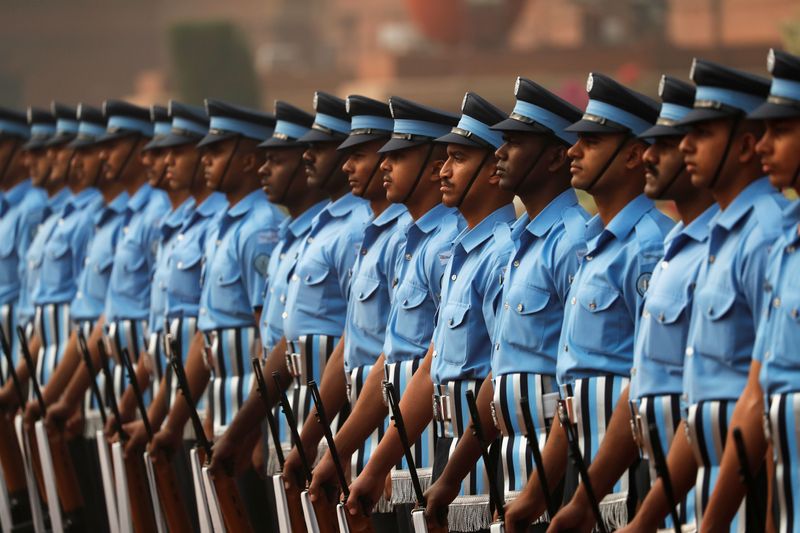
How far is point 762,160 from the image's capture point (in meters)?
4.89

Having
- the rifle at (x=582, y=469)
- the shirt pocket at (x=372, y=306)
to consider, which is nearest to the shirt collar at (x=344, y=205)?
the shirt pocket at (x=372, y=306)

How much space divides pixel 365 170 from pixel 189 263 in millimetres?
1878

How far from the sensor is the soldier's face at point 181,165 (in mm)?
9258

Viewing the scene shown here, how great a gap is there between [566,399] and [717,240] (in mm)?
931

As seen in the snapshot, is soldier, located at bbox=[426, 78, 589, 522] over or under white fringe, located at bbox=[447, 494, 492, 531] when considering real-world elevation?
over

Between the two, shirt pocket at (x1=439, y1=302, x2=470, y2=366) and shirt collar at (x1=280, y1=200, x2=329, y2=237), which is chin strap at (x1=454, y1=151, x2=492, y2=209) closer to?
shirt pocket at (x1=439, y1=302, x2=470, y2=366)

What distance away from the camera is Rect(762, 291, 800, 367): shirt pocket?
15.4ft

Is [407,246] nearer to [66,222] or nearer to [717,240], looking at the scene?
[717,240]

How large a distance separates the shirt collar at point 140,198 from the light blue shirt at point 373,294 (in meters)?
3.11

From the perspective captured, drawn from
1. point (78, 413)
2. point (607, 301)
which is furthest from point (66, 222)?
point (607, 301)

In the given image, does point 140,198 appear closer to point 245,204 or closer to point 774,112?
point 245,204

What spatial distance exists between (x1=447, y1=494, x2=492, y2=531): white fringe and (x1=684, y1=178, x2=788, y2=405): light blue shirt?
149cm

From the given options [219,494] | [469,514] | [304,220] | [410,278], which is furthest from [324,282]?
[469,514]

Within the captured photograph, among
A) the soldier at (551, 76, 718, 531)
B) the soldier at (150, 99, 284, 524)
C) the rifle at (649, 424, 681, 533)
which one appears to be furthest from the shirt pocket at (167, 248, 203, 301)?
the rifle at (649, 424, 681, 533)
